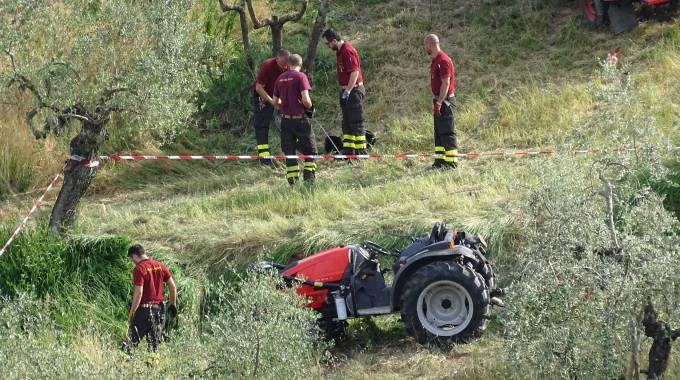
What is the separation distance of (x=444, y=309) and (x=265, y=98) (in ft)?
20.6

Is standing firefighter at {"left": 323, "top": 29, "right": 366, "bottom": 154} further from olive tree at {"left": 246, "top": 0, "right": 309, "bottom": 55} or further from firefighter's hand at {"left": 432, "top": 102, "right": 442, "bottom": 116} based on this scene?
olive tree at {"left": 246, "top": 0, "right": 309, "bottom": 55}

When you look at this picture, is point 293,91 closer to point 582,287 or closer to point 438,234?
point 438,234

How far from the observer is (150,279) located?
11.5 meters

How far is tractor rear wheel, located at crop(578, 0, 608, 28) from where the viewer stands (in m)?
18.7

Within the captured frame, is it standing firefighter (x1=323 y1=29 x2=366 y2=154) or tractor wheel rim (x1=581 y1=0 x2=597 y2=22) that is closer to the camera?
standing firefighter (x1=323 y1=29 x2=366 y2=154)

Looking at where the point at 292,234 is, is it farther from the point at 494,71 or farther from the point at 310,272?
the point at 494,71

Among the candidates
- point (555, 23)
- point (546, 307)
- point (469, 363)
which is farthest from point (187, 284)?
point (555, 23)

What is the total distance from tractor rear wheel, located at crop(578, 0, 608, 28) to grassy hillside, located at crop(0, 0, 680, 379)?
185 millimetres

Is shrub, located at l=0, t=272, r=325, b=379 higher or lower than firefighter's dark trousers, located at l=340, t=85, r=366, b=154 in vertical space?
lower

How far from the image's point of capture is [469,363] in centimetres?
1049

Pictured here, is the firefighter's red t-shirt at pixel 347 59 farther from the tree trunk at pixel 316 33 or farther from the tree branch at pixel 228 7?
the tree branch at pixel 228 7

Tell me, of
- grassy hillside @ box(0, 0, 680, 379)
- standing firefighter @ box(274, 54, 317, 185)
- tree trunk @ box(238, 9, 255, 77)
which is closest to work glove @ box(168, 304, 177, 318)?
grassy hillside @ box(0, 0, 680, 379)

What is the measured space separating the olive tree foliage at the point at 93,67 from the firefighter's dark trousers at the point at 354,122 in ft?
7.97

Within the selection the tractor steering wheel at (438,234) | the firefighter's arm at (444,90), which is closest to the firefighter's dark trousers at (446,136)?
A: the firefighter's arm at (444,90)
